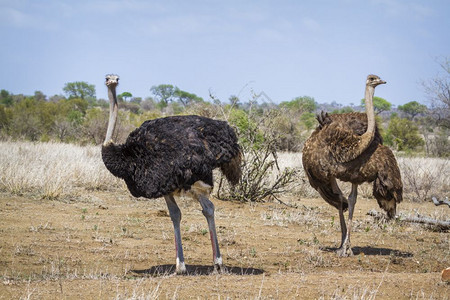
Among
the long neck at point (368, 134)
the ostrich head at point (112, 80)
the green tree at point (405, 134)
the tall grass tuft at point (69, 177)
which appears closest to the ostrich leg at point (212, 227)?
Result: the ostrich head at point (112, 80)

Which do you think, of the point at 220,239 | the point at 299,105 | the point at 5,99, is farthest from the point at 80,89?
the point at 220,239

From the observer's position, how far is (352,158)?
677 cm

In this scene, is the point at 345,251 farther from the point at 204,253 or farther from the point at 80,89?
the point at 80,89

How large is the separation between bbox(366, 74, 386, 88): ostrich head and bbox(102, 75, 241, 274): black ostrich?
2.32 metres

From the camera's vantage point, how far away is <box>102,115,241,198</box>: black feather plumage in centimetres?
559

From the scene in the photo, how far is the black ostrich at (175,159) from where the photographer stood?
18.4 feet

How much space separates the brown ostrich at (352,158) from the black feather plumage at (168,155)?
151 centimetres

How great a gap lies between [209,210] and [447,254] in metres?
A: 3.49

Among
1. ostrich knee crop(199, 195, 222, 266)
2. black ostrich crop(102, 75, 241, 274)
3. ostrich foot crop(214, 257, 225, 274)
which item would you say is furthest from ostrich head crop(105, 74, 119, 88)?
ostrich foot crop(214, 257, 225, 274)

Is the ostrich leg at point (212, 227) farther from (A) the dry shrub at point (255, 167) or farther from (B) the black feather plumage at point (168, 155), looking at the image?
(A) the dry shrub at point (255, 167)

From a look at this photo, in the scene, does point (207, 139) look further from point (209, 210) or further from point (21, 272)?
point (21, 272)

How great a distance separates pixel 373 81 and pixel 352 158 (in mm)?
1184

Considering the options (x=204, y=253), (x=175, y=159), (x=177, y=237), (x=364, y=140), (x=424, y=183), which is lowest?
(x=204, y=253)

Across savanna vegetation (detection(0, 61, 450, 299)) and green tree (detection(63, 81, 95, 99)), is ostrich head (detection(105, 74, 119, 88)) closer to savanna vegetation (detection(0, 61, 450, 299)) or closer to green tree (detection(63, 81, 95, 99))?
savanna vegetation (detection(0, 61, 450, 299))
